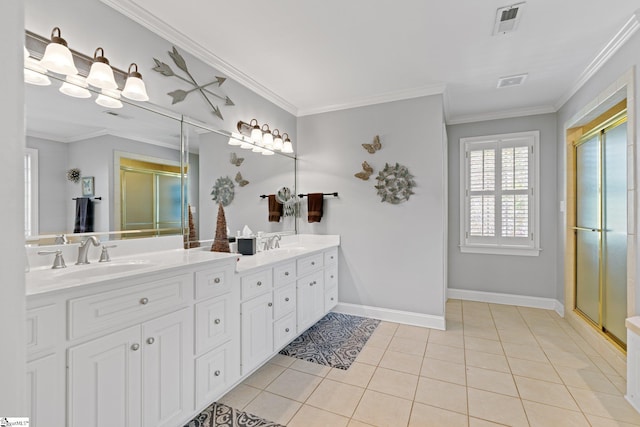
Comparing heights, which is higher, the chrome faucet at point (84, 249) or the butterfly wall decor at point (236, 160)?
the butterfly wall decor at point (236, 160)

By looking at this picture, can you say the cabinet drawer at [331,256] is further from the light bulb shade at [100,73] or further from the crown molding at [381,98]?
the light bulb shade at [100,73]

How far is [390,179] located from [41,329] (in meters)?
3.00

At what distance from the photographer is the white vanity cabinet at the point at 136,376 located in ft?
4.00

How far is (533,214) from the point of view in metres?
3.82

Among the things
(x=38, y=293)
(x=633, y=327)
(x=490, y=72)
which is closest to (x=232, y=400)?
(x=38, y=293)

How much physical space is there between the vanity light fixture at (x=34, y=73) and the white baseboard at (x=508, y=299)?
15.0ft

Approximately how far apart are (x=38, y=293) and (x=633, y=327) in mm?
3067

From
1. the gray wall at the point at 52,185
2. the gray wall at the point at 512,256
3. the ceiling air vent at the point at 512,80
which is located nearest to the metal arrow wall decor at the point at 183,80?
the gray wall at the point at 52,185

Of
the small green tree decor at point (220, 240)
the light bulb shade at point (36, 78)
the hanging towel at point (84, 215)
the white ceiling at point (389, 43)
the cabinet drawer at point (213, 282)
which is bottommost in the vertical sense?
the cabinet drawer at point (213, 282)

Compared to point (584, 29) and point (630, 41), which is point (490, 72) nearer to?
point (584, 29)

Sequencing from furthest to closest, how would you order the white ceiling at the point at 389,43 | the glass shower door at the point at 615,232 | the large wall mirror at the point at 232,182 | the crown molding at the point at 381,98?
the crown molding at the point at 381,98 < the large wall mirror at the point at 232,182 < the glass shower door at the point at 615,232 < the white ceiling at the point at 389,43

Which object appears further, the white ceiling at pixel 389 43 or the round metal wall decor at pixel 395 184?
the round metal wall decor at pixel 395 184

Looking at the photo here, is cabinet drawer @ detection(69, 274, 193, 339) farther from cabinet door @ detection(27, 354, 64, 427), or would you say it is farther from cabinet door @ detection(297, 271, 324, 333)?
cabinet door @ detection(297, 271, 324, 333)

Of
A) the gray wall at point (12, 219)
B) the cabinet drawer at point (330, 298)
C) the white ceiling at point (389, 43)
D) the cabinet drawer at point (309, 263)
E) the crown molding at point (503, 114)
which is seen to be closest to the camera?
the gray wall at point (12, 219)
